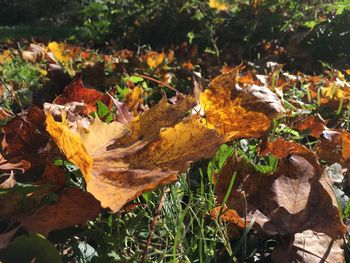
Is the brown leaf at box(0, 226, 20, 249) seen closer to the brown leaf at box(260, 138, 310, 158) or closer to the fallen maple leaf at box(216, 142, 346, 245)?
→ the fallen maple leaf at box(216, 142, 346, 245)

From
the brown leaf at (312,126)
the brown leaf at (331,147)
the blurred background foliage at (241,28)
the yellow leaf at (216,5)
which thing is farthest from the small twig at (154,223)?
the yellow leaf at (216,5)

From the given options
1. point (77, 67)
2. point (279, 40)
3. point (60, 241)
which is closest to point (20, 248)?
point (60, 241)

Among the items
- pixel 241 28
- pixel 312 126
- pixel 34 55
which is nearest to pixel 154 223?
pixel 312 126

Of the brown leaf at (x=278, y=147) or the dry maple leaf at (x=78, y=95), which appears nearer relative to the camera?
the brown leaf at (x=278, y=147)

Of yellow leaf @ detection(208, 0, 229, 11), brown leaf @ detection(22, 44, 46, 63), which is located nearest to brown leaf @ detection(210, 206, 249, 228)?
brown leaf @ detection(22, 44, 46, 63)

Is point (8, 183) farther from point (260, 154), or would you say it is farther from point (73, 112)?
point (260, 154)

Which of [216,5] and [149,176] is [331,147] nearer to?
[149,176]

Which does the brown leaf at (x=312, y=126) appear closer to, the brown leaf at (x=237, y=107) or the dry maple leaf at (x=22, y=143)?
the brown leaf at (x=237, y=107)
